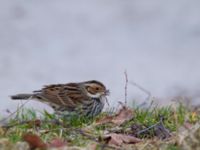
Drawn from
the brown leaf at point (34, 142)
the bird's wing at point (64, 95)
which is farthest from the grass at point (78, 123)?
the brown leaf at point (34, 142)

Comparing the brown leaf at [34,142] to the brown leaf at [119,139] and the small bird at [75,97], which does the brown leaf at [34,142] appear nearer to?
the brown leaf at [119,139]

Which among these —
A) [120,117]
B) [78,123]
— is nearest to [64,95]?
[78,123]

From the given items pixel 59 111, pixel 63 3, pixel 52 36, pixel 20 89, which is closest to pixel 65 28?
pixel 52 36

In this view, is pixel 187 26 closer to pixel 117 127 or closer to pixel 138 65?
pixel 138 65

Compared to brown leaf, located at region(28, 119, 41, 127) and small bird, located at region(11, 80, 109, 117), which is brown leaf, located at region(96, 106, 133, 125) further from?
brown leaf, located at region(28, 119, 41, 127)

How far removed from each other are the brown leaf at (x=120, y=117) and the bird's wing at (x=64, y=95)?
571mm

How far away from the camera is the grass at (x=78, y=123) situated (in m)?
7.54

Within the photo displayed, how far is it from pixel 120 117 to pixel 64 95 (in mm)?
797

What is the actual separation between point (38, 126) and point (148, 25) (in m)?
9.46

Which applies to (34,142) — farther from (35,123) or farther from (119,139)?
(35,123)

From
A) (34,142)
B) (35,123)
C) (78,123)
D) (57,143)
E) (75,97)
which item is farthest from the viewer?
(75,97)

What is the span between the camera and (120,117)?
27.6 feet

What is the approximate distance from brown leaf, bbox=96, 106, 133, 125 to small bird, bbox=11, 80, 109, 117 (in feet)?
1.11

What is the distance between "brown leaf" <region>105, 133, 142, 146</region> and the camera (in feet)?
24.6
